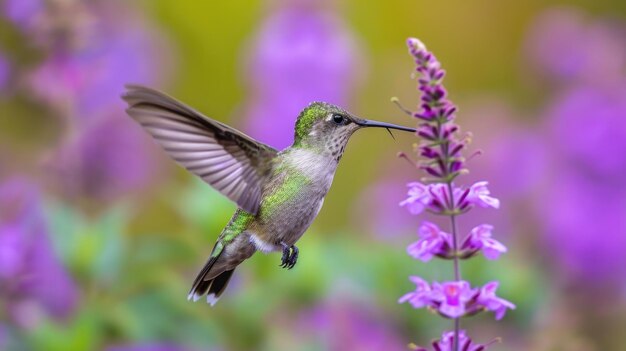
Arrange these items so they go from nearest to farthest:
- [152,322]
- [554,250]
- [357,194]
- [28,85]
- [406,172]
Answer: [152,322] → [28,85] → [554,250] → [406,172] → [357,194]

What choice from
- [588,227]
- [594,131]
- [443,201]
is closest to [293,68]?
[594,131]

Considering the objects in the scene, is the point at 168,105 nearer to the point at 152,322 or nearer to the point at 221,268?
the point at 221,268

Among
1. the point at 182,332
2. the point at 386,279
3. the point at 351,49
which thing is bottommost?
the point at 182,332

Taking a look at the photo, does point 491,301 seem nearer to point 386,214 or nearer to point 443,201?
point 443,201

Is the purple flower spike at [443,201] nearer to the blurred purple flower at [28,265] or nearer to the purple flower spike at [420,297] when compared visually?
the purple flower spike at [420,297]

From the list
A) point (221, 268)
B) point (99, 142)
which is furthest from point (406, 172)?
point (221, 268)

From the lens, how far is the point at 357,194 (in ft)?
24.3

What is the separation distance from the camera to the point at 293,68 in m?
5.98

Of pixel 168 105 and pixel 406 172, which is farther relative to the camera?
pixel 406 172

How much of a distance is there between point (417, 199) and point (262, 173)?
0.76 meters

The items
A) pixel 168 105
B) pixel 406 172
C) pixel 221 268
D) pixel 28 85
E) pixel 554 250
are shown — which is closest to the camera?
pixel 168 105

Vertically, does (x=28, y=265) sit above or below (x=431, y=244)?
above

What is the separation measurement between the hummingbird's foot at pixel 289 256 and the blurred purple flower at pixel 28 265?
1878 mm

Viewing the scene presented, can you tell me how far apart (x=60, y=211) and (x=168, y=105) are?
223cm
